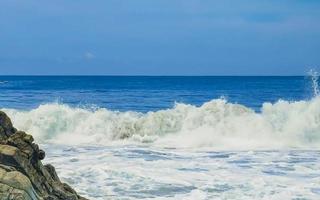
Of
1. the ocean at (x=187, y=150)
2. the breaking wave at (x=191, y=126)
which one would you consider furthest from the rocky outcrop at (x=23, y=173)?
the breaking wave at (x=191, y=126)

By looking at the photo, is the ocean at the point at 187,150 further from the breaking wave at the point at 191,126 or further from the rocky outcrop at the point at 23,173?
the rocky outcrop at the point at 23,173

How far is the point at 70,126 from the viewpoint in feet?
90.7

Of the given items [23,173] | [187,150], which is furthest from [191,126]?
[23,173]

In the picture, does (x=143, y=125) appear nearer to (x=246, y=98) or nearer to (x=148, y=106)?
(x=148, y=106)

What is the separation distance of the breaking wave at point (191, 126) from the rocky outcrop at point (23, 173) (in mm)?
13942

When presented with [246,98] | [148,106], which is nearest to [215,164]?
[148,106]

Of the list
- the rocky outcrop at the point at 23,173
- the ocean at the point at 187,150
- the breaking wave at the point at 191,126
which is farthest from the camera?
the breaking wave at the point at 191,126

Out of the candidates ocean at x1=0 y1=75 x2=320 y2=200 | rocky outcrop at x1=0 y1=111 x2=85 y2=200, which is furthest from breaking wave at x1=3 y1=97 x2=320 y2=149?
rocky outcrop at x1=0 y1=111 x2=85 y2=200

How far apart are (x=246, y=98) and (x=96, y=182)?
4099 centimetres

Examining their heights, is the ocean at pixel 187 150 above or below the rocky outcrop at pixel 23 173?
below

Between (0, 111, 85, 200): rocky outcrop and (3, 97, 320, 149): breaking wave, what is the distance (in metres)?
13.9

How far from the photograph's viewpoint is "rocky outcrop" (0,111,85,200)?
7.65 m

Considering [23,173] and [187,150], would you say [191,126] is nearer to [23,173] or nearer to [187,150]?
[187,150]

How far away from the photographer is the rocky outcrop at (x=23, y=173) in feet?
25.1
